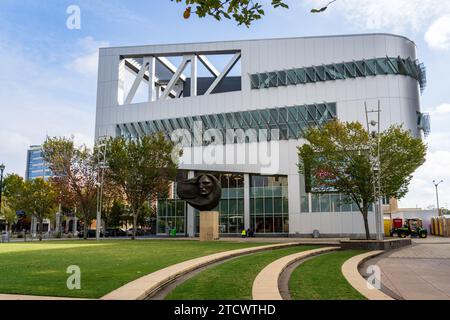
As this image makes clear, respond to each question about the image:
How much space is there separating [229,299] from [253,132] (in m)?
40.1

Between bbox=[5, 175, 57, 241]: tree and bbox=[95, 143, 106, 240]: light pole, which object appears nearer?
bbox=[95, 143, 106, 240]: light pole

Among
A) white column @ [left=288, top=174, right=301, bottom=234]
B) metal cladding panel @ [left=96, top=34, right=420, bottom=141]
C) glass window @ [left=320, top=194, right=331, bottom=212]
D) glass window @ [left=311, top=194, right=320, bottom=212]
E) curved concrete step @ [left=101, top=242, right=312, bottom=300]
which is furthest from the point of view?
white column @ [left=288, top=174, right=301, bottom=234]

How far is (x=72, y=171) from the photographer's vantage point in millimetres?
44094

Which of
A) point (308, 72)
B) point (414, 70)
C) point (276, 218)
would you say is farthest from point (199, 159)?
point (414, 70)

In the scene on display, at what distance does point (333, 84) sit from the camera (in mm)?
47250

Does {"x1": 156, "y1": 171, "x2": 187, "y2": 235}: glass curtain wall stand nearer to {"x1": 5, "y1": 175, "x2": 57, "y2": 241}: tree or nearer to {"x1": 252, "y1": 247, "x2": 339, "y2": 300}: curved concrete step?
{"x1": 5, "y1": 175, "x2": 57, "y2": 241}: tree

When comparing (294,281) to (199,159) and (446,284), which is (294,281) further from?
(199,159)

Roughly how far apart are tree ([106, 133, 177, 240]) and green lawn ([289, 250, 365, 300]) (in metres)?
26.9

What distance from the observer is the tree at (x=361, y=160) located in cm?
2892

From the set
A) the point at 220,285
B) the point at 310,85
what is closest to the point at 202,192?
the point at 310,85

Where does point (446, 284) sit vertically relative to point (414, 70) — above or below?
below

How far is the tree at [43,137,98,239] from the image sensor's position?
43312mm

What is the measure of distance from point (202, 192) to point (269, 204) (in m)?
15.0

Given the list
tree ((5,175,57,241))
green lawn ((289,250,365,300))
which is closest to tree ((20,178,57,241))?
tree ((5,175,57,241))
